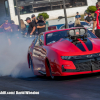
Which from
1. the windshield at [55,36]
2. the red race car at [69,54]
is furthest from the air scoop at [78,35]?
the windshield at [55,36]

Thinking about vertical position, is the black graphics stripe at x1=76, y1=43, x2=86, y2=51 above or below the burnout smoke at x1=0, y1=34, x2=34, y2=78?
above

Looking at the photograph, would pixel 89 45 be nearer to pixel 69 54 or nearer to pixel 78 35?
pixel 69 54

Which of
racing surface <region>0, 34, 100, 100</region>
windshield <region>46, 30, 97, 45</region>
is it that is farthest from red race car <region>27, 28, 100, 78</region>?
racing surface <region>0, 34, 100, 100</region>

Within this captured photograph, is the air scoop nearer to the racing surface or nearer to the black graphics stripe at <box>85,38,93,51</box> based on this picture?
the black graphics stripe at <box>85,38,93,51</box>

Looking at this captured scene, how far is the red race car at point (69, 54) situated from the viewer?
6840mm

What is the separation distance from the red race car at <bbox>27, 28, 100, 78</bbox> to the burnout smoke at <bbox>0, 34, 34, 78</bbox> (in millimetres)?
1754

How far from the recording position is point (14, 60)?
11.8 metres

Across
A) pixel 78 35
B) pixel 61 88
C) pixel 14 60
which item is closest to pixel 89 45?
pixel 78 35

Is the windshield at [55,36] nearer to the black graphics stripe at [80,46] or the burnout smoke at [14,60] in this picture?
the black graphics stripe at [80,46]

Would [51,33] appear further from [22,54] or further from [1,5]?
[1,5]

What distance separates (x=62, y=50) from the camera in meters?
7.05

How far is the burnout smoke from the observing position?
10048 millimetres

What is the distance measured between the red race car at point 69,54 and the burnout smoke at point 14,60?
5.76 feet

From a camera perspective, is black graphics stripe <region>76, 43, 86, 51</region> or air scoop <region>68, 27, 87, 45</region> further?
air scoop <region>68, 27, 87, 45</region>
